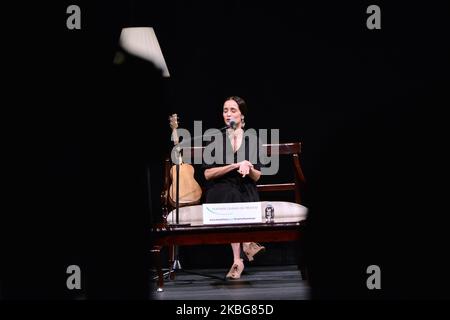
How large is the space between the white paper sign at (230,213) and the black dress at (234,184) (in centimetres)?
63

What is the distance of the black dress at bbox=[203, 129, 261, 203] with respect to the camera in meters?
4.38

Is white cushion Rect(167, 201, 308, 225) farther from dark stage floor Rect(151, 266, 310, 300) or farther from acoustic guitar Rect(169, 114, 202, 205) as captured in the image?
dark stage floor Rect(151, 266, 310, 300)

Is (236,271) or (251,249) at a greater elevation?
(251,249)

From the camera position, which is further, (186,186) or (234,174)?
(186,186)

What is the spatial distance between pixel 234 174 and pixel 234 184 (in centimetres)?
7

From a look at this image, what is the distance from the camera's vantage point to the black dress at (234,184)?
4.38 metres

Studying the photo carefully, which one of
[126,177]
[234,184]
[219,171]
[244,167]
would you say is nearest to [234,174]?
[234,184]

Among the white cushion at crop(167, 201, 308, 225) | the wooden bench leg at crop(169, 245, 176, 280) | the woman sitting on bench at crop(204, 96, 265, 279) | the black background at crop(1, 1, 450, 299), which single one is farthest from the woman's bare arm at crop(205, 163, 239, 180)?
the black background at crop(1, 1, 450, 299)

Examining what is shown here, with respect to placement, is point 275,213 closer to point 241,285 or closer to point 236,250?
point 236,250

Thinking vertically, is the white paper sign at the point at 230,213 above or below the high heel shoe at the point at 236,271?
above

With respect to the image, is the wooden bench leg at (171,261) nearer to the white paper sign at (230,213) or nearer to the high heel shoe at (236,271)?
the high heel shoe at (236,271)

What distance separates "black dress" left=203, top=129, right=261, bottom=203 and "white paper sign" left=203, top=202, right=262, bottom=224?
24.9 inches

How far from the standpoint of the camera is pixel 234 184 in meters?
4.46

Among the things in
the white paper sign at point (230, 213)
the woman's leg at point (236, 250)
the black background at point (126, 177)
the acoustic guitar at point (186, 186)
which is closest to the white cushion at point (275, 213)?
the acoustic guitar at point (186, 186)
